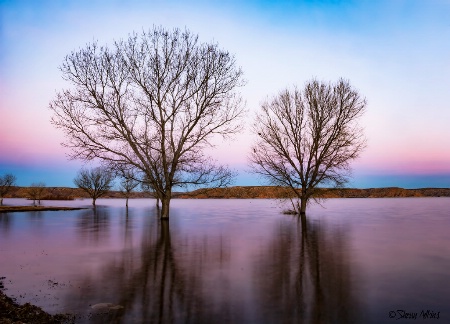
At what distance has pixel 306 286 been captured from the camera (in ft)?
29.9

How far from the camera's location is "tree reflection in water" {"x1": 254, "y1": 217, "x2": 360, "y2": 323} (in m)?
6.86

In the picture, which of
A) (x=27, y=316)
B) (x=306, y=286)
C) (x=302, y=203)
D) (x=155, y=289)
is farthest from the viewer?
(x=302, y=203)

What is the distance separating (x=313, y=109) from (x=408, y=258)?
24.2 m

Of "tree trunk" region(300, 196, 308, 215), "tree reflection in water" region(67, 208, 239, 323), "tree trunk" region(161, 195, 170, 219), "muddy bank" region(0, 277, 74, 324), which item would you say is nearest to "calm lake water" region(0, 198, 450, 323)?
"tree reflection in water" region(67, 208, 239, 323)

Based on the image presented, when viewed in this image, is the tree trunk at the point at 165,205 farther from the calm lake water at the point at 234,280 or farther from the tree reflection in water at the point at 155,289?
the tree reflection in water at the point at 155,289

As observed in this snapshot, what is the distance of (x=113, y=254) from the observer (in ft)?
47.9

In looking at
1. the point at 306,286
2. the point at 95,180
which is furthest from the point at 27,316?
the point at 95,180

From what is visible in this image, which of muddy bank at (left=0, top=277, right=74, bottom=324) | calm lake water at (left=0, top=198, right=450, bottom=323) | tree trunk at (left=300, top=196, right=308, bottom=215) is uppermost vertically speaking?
tree trunk at (left=300, top=196, right=308, bottom=215)

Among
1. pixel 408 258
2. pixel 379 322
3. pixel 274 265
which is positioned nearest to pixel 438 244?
pixel 408 258

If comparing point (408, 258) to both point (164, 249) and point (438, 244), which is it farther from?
point (164, 249)

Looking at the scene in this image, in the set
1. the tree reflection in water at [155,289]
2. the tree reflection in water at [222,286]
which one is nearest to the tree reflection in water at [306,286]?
the tree reflection in water at [222,286]

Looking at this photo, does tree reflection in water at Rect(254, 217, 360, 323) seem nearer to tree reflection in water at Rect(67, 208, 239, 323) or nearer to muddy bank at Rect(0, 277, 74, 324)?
tree reflection in water at Rect(67, 208, 239, 323)

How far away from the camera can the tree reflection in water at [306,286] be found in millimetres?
6860

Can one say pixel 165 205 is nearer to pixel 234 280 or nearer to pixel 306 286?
pixel 234 280
